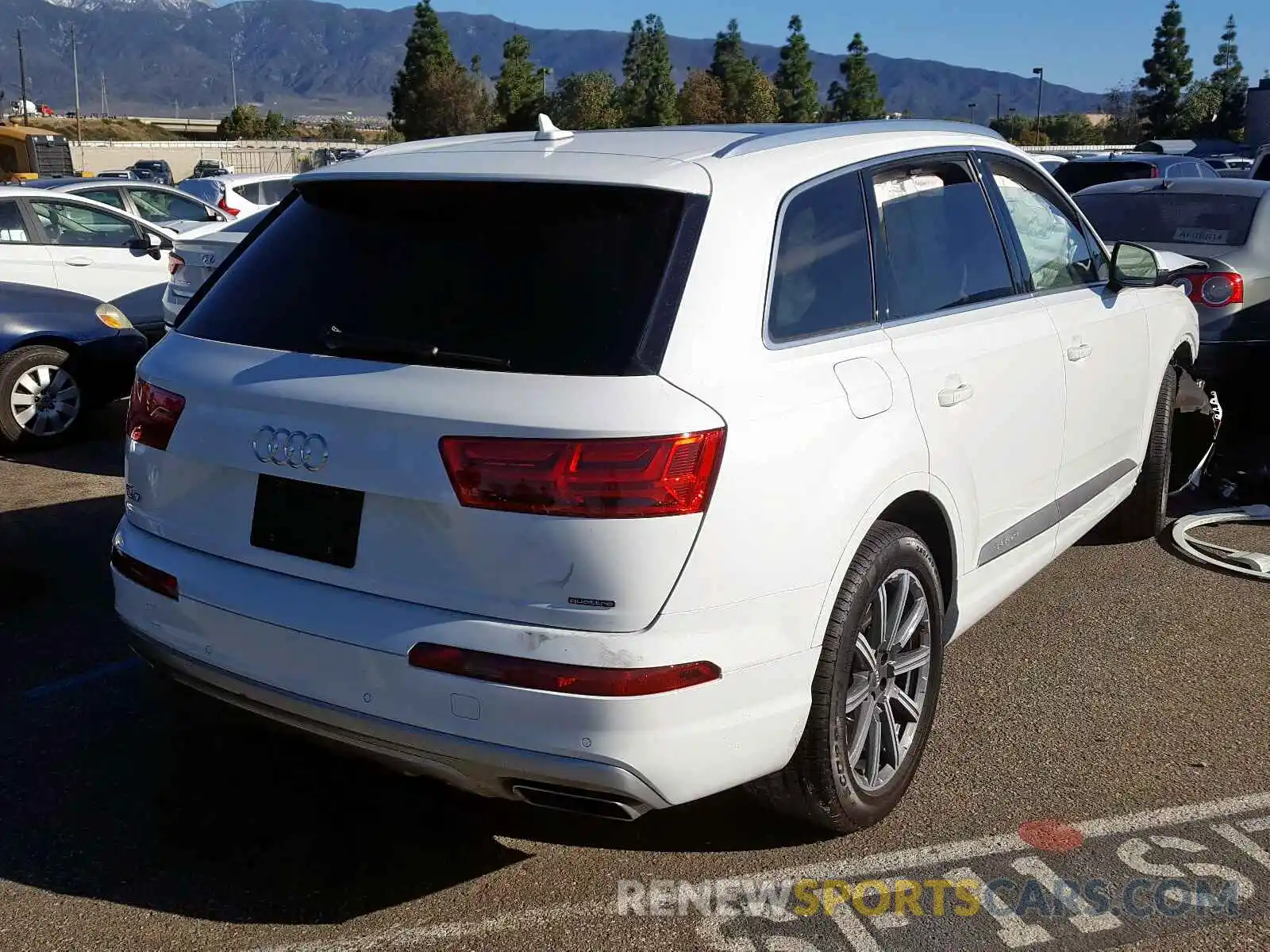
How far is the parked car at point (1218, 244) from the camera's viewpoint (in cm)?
736

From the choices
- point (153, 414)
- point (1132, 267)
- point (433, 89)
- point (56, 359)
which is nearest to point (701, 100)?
point (433, 89)

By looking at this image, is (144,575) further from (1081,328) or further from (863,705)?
(1081,328)

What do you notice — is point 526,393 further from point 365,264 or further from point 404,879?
point 404,879

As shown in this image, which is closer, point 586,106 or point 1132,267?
point 1132,267

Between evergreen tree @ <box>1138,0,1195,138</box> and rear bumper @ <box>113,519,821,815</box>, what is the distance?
98.1 metres

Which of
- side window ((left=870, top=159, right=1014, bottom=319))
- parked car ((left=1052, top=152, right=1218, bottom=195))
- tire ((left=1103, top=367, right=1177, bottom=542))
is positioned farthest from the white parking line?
parked car ((left=1052, top=152, right=1218, bottom=195))

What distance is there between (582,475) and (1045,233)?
2657 millimetres

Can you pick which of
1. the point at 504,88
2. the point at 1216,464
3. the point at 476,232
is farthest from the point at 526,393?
the point at 504,88

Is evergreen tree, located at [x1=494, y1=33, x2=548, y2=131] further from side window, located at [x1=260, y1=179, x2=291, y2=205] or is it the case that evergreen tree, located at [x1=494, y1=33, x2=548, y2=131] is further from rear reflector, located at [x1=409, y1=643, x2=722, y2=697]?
rear reflector, located at [x1=409, y1=643, x2=722, y2=697]

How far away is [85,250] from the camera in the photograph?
10234mm

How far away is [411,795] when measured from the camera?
3.63 meters

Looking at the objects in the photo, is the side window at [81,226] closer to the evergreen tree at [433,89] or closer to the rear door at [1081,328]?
the rear door at [1081,328]

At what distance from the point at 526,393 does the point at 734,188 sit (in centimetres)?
79

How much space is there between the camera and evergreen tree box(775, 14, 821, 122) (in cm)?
8406
